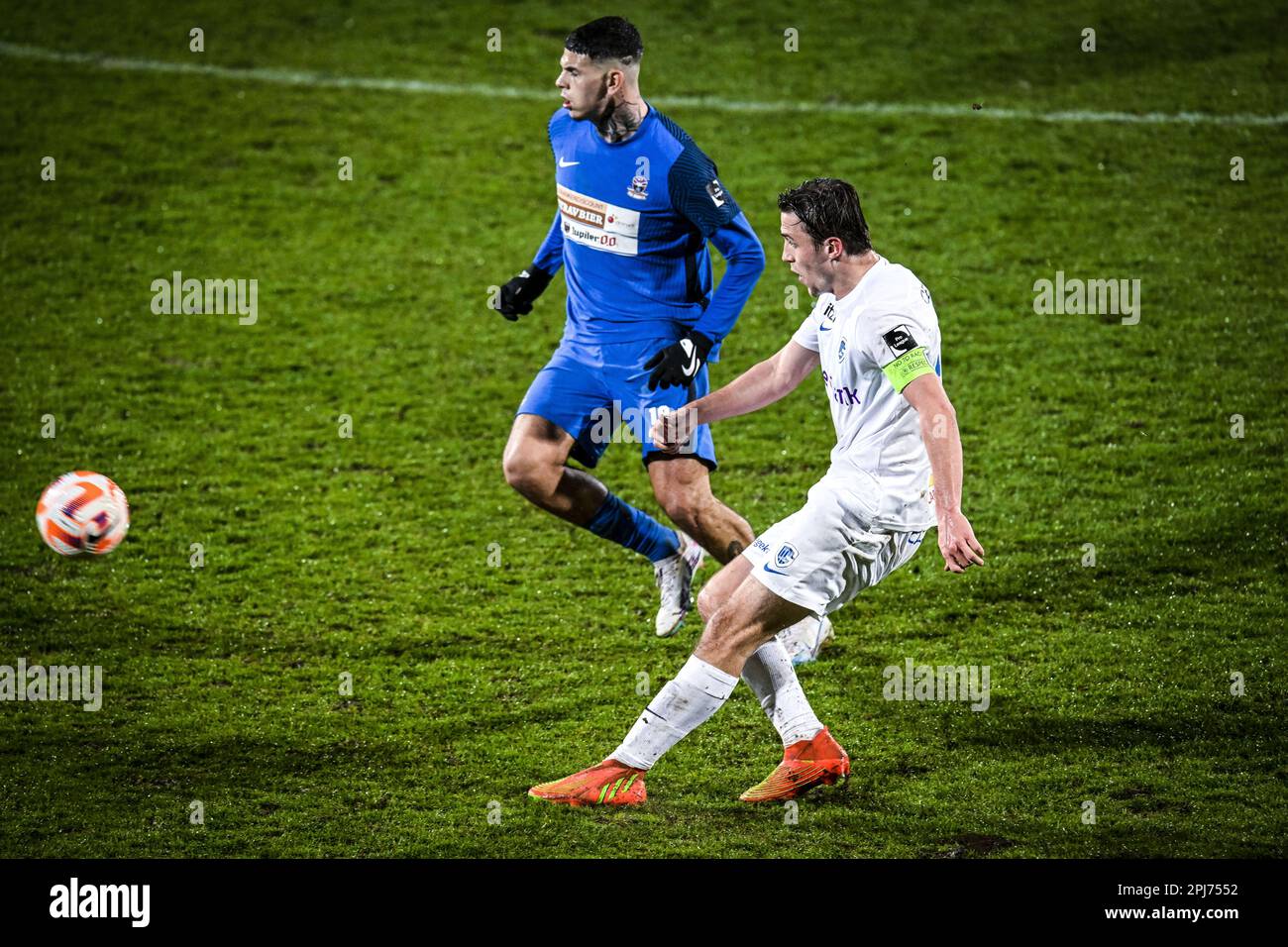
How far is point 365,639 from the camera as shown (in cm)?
669

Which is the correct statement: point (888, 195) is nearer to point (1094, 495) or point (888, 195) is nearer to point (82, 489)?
point (1094, 495)

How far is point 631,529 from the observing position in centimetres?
638

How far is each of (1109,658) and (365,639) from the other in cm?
320

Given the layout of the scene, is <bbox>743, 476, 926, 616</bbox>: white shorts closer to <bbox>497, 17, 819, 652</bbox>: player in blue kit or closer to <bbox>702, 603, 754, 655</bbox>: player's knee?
<bbox>702, 603, 754, 655</bbox>: player's knee

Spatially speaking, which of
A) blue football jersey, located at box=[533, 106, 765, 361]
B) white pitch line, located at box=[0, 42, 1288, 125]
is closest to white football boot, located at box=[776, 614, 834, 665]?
blue football jersey, located at box=[533, 106, 765, 361]

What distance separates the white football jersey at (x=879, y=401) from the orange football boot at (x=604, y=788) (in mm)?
1221

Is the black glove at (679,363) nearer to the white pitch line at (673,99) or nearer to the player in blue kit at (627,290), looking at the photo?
the player in blue kit at (627,290)

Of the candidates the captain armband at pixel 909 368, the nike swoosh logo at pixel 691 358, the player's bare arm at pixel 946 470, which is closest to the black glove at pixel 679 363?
the nike swoosh logo at pixel 691 358

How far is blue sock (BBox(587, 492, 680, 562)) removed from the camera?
6.33 meters

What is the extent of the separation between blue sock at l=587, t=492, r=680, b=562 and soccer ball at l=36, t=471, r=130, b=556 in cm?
196

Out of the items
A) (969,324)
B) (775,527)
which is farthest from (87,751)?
(969,324)

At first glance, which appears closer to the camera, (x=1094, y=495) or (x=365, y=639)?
(x=365, y=639)

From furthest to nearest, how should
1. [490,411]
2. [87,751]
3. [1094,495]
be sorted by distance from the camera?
[490,411], [1094,495], [87,751]

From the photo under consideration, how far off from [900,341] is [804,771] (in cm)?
155
